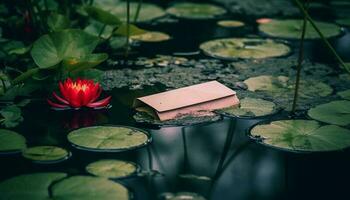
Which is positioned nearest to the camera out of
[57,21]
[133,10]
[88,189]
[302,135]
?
[88,189]

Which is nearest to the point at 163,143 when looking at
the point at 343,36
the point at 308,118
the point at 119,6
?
the point at 308,118

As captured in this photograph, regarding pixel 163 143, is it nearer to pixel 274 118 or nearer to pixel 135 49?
pixel 274 118

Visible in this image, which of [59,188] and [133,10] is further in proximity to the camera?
[133,10]

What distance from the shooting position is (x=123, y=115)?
218 centimetres

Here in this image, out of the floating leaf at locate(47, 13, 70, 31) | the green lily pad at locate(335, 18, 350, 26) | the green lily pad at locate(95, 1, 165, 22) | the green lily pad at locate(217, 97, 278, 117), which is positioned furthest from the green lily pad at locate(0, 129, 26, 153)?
the green lily pad at locate(335, 18, 350, 26)

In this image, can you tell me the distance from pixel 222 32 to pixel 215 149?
4.75 feet

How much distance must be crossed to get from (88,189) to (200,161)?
417 mm

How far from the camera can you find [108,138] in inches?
76.5

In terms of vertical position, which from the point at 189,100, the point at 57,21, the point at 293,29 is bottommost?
the point at 189,100

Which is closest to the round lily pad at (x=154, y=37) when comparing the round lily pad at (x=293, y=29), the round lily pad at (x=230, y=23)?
the round lily pad at (x=230, y=23)

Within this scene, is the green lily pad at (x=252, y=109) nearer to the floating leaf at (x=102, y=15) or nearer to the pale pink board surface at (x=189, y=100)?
the pale pink board surface at (x=189, y=100)

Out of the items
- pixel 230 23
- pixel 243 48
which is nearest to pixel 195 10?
pixel 230 23

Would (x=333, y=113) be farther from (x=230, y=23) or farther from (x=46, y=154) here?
(x=230, y=23)

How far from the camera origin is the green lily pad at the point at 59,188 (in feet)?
5.19
